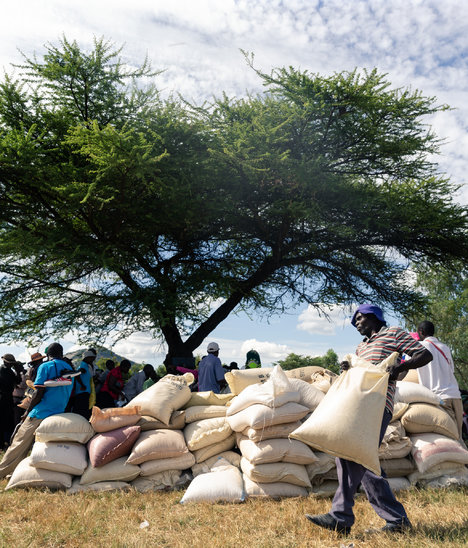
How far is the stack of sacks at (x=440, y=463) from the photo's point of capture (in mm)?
5207

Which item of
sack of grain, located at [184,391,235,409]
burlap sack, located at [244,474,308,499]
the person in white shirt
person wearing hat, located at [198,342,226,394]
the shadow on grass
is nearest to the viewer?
the shadow on grass

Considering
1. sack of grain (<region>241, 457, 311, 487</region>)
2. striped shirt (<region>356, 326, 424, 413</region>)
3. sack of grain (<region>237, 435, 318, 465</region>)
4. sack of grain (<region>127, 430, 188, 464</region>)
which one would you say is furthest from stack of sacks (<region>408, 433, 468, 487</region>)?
sack of grain (<region>127, 430, 188, 464</region>)

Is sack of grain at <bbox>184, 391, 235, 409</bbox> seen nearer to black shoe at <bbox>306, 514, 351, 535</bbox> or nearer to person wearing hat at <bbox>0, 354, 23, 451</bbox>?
black shoe at <bbox>306, 514, 351, 535</bbox>

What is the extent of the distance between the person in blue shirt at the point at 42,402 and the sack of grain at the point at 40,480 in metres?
0.65

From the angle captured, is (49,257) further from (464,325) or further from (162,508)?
(464,325)

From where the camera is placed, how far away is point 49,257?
14789mm

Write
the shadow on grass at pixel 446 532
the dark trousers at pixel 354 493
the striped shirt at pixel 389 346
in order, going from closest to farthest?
the shadow on grass at pixel 446 532
the dark trousers at pixel 354 493
the striped shirt at pixel 389 346

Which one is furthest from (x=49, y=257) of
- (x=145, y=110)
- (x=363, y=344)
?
(x=363, y=344)

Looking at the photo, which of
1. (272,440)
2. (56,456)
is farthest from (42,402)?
(272,440)

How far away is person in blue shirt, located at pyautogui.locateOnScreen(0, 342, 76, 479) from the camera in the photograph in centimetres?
593

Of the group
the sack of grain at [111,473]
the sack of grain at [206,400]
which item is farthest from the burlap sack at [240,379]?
the sack of grain at [111,473]

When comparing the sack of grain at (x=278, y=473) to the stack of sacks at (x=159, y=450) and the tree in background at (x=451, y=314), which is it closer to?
the stack of sacks at (x=159, y=450)

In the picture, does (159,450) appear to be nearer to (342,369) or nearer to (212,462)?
(212,462)

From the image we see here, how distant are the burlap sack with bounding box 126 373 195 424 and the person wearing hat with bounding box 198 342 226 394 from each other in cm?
216
